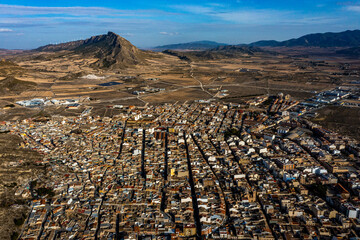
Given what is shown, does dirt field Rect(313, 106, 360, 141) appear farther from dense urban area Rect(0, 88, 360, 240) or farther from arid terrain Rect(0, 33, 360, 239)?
dense urban area Rect(0, 88, 360, 240)

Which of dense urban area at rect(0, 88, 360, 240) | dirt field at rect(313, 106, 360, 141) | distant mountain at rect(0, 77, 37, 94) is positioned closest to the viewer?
dense urban area at rect(0, 88, 360, 240)

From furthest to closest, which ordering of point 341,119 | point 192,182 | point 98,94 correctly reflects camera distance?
point 98,94, point 341,119, point 192,182

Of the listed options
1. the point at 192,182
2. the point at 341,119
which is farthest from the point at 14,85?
the point at 341,119

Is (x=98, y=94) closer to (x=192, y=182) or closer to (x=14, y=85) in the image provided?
(x=14, y=85)

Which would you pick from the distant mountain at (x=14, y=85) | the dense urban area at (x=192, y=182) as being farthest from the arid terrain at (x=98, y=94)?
the dense urban area at (x=192, y=182)

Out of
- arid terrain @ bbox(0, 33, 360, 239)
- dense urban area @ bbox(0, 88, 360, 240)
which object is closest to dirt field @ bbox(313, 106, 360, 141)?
arid terrain @ bbox(0, 33, 360, 239)

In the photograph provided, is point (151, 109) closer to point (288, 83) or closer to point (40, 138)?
point (40, 138)

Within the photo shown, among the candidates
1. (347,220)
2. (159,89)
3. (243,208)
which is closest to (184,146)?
(243,208)

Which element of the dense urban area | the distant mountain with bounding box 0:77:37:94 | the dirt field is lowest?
the dense urban area
